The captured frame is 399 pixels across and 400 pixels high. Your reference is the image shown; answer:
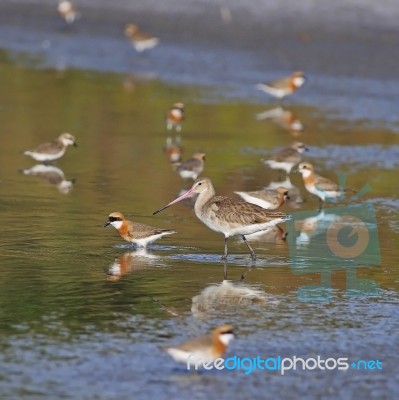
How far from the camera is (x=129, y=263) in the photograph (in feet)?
44.3

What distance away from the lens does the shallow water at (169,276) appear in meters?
9.84

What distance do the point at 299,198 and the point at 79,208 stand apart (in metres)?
3.40

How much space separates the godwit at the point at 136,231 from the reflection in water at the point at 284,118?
342 inches

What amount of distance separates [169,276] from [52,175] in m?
6.40

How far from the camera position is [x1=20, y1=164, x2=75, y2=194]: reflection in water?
58.0 feet

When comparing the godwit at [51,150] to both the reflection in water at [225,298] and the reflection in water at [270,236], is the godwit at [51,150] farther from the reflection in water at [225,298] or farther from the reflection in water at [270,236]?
the reflection in water at [225,298]

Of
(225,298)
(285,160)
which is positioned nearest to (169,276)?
(225,298)

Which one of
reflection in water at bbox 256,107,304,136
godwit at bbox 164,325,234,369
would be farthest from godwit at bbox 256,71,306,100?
godwit at bbox 164,325,234,369

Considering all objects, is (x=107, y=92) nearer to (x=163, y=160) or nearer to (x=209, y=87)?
(x=209, y=87)

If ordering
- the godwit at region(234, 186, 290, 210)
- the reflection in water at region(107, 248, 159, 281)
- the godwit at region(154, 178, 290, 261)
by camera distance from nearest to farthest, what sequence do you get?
the reflection in water at region(107, 248, 159, 281), the godwit at region(154, 178, 290, 261), the godwit at region(234, 186, 290, 210)

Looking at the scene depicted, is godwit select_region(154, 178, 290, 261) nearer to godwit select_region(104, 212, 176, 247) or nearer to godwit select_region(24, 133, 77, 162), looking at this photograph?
godwit select_region(104, 212, 176, 247)

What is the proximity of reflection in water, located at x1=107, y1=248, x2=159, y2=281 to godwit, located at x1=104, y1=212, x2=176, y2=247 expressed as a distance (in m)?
0.14

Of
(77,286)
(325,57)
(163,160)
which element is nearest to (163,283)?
(77,286)

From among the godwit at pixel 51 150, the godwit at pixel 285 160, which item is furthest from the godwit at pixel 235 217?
the godwit at pixel 51 150
